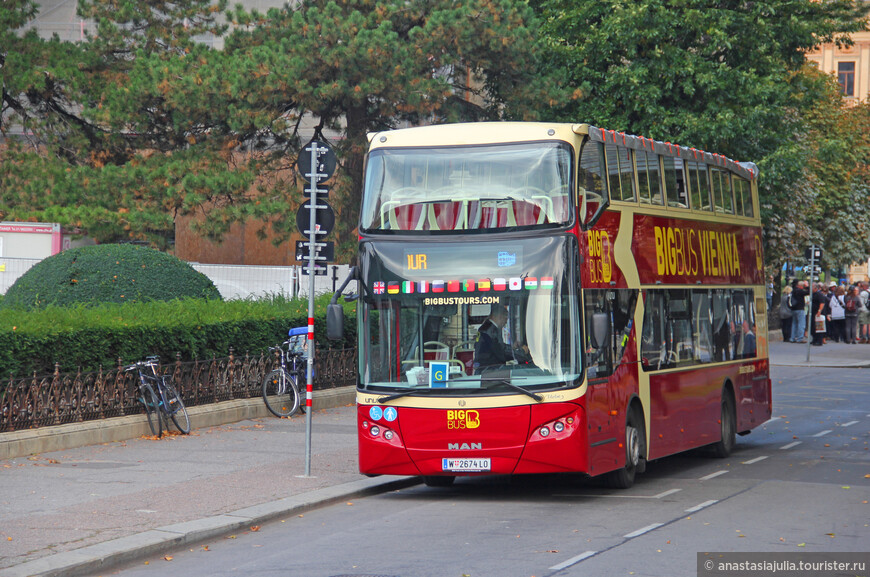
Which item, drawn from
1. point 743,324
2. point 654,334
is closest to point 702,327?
point 654,334

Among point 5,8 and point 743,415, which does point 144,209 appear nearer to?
point 5,8

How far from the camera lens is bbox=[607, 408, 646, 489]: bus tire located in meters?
13.2

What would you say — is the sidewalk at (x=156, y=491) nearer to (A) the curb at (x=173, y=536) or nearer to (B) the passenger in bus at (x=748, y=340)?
(A) the curb at (x=173, y=536)

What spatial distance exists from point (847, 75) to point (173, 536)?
81021mm

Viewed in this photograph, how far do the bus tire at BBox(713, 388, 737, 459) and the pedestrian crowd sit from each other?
26.6 metres

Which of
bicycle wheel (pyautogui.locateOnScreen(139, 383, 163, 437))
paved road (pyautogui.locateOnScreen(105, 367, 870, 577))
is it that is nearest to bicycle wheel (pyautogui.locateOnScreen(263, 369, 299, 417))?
bicycle wheel (pyautogui.locateOnScreen(139, 383, 163, 437))

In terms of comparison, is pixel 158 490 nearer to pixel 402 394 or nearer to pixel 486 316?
pixel 402 394

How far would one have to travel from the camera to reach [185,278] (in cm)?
2100

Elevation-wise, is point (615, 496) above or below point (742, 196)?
below

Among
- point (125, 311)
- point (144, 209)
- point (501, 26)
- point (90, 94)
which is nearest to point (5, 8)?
point (90, 94)

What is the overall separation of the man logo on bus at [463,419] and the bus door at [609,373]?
106 centimetres

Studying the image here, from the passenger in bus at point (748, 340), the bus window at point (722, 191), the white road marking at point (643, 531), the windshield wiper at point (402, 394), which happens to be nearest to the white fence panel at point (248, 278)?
the passenger in bus at point (748, 340)

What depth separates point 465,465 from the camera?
39.6 ft

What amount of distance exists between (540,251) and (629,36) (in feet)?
75.3
